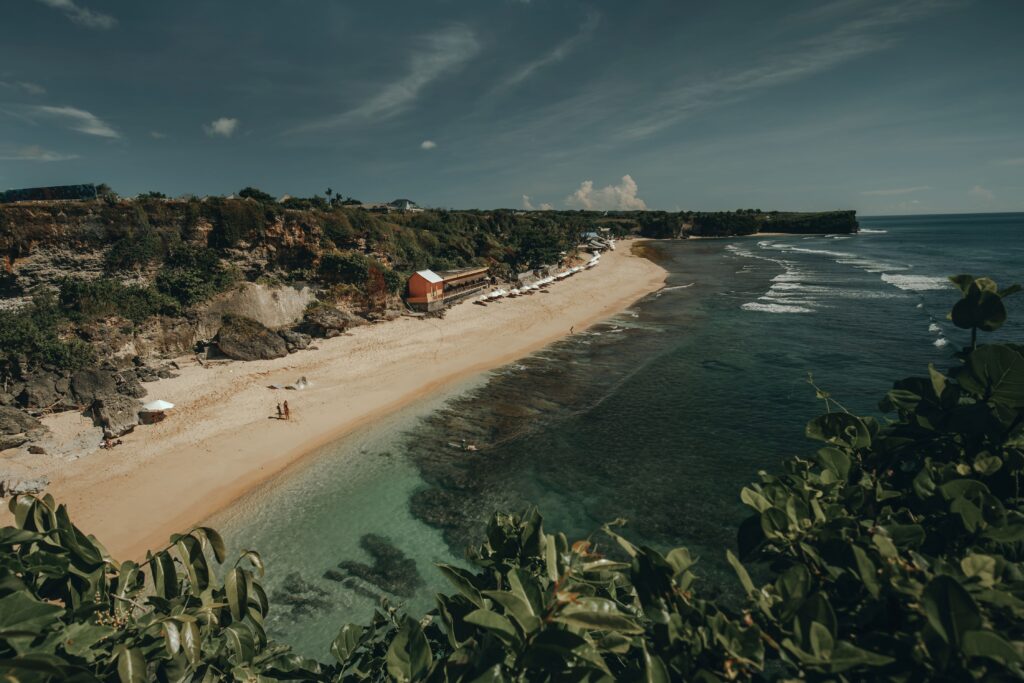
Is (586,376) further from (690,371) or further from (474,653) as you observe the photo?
(474,653)

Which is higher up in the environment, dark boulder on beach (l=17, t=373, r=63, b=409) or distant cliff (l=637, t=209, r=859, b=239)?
distant cliff (l=637, t=209, r=859, b=239)

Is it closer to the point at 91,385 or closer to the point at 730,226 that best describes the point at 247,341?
the point at 91,385

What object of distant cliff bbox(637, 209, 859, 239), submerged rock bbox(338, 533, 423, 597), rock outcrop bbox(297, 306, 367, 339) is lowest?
submerged rock bbox(338, 533, 423, 597)

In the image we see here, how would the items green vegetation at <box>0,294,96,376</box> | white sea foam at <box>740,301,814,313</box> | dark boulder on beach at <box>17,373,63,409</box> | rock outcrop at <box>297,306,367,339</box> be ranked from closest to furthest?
dark boulder on beach at <box>17,373,63,409</box> → green vegetation at <box>0,294,96,376</box> → rock outcrop at <box>297,306,367,339</box> → white sea foam at <box>740,301,814,313</box>

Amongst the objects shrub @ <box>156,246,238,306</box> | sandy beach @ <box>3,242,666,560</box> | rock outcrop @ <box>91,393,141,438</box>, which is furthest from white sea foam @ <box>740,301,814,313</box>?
rock outcrop @ <box>91,393,141,438</box>

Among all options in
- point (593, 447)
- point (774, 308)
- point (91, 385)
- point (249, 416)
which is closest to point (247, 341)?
point (91, 385)

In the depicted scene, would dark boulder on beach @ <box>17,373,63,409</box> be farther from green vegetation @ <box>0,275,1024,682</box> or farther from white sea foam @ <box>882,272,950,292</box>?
Answer: white sea foam @ <box>882,272,950,292</box>
